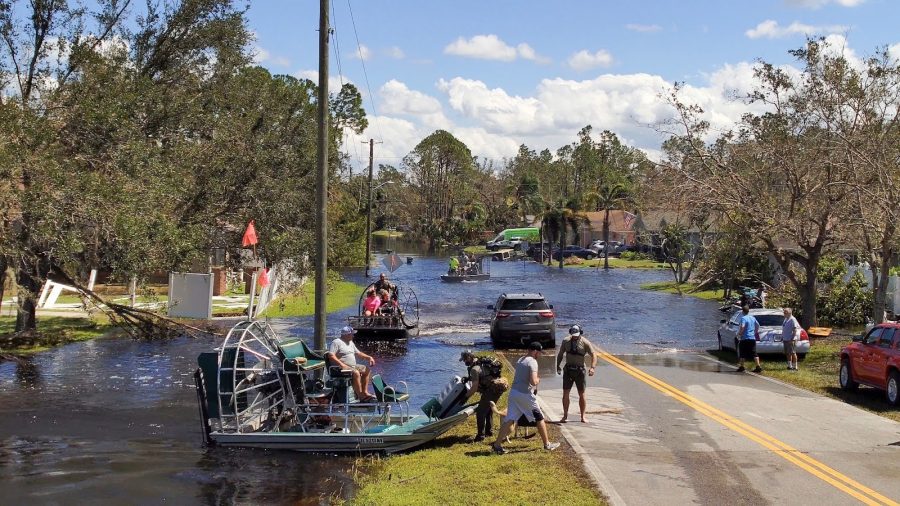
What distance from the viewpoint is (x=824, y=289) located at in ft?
112

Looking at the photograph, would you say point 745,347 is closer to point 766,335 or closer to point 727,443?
point 766,335

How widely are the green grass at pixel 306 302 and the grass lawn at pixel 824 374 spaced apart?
52.8ft

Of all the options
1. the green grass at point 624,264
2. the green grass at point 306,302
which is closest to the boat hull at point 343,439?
the green grass at point 306,302

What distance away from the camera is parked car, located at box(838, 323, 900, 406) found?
1645 centimetres

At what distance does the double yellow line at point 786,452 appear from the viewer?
1028 centimetres

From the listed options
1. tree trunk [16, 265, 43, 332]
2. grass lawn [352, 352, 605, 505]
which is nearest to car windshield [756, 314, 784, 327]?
grass lawn [352, 352, 605, 505]

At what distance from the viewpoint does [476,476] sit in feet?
36.9

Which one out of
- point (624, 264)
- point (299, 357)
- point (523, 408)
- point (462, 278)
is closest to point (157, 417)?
point (299, 357)

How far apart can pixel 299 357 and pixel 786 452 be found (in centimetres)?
763

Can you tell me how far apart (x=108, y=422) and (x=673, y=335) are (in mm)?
21398

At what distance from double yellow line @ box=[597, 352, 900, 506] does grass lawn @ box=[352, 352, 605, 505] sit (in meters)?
2.96

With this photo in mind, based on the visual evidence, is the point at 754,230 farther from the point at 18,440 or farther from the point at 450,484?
the point at 18,440

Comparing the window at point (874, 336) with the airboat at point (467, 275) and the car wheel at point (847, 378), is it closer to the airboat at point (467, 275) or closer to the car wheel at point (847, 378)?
the car wheel at point (847, 378)

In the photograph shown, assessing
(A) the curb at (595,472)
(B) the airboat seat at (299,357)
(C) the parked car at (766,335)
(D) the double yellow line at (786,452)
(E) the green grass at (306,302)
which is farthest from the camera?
(E) the green grass at (306,302)
